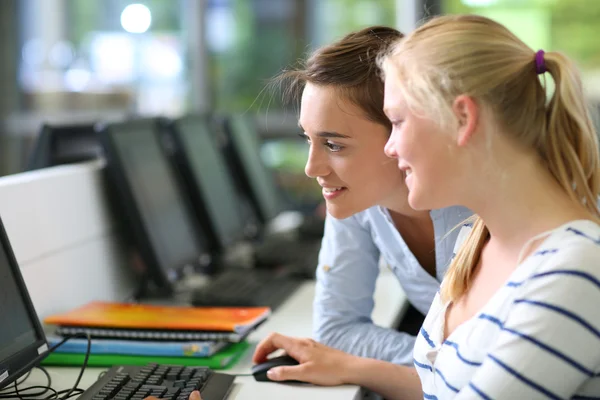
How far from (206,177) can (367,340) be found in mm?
1076

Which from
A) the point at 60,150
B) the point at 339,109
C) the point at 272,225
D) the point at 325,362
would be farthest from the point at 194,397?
the point at 272,225

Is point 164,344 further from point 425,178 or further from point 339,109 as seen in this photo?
point 425,178

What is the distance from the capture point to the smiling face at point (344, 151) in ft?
4.76

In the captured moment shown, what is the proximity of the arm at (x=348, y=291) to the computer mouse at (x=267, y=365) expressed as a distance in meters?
0.16

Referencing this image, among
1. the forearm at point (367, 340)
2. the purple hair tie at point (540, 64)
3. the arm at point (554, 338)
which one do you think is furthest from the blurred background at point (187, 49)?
the arm at point (554, 338)

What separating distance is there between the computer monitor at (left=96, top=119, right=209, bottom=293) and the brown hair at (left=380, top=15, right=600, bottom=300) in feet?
3.46

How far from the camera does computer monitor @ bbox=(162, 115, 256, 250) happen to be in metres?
2.42

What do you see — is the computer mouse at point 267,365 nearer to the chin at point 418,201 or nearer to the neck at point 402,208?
the neck at point 402,208

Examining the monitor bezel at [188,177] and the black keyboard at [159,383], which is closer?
the black keyboard at [159,383]

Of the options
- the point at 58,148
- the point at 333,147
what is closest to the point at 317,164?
the point at 333,147

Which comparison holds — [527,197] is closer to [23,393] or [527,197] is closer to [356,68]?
[356,68]

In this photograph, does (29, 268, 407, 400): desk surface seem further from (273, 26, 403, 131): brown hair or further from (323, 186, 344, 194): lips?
(273, 26, 403, 131): brown hair

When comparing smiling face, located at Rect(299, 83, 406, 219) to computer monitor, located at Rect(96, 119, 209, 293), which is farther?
computer monitor, located at Rect(96, 119, 209, 293)

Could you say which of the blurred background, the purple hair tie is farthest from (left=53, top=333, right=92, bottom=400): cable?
the blurred background
